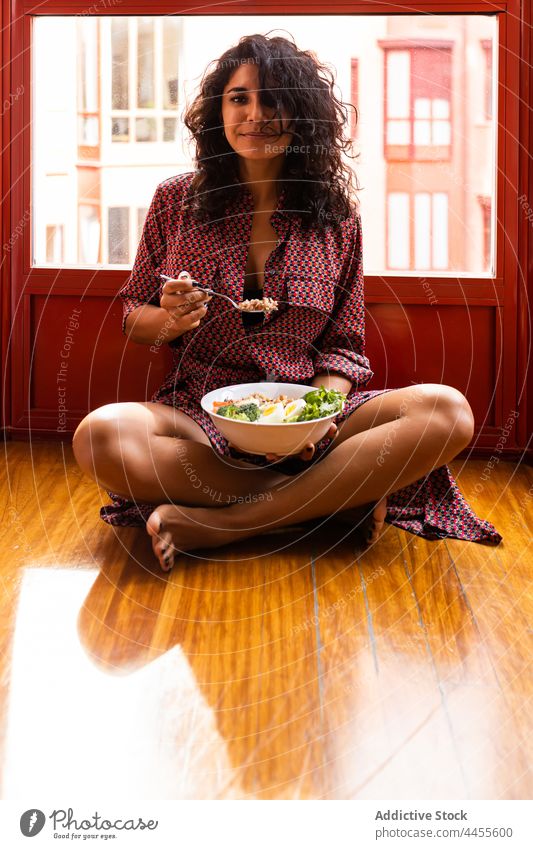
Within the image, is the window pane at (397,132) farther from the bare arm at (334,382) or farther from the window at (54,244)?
the window at (54,244)

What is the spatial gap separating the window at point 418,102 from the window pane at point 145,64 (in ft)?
2.02

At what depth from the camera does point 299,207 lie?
5.85ft

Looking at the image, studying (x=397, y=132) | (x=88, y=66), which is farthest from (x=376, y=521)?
(x=88, y=66)

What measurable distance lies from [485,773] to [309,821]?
0.23 m

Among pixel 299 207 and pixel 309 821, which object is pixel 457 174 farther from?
pixel 309 821

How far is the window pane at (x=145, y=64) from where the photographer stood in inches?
87.3

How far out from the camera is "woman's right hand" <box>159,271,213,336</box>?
149cm

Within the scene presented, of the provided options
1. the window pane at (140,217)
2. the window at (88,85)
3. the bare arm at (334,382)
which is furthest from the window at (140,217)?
the bare arm at (334,382)

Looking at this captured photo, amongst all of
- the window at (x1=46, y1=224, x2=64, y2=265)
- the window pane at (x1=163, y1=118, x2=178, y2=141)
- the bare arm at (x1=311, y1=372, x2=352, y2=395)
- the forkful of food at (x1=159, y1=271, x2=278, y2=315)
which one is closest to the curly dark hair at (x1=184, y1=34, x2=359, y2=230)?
the forkful of food at (x1=159, y1=271, x2=278, y2=315)

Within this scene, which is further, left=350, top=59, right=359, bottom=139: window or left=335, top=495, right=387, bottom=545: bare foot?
left=350, top=59, right=359, bottom=139: window

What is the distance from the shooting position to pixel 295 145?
1771 millimetres

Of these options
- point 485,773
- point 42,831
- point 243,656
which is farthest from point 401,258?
point 42,831

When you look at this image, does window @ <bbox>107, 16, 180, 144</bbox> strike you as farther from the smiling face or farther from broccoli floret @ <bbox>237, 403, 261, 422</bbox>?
broccoli floret @ <bbox>237, 403, 261, 422</bbox>

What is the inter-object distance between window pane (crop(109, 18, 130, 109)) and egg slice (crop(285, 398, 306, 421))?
118cm
